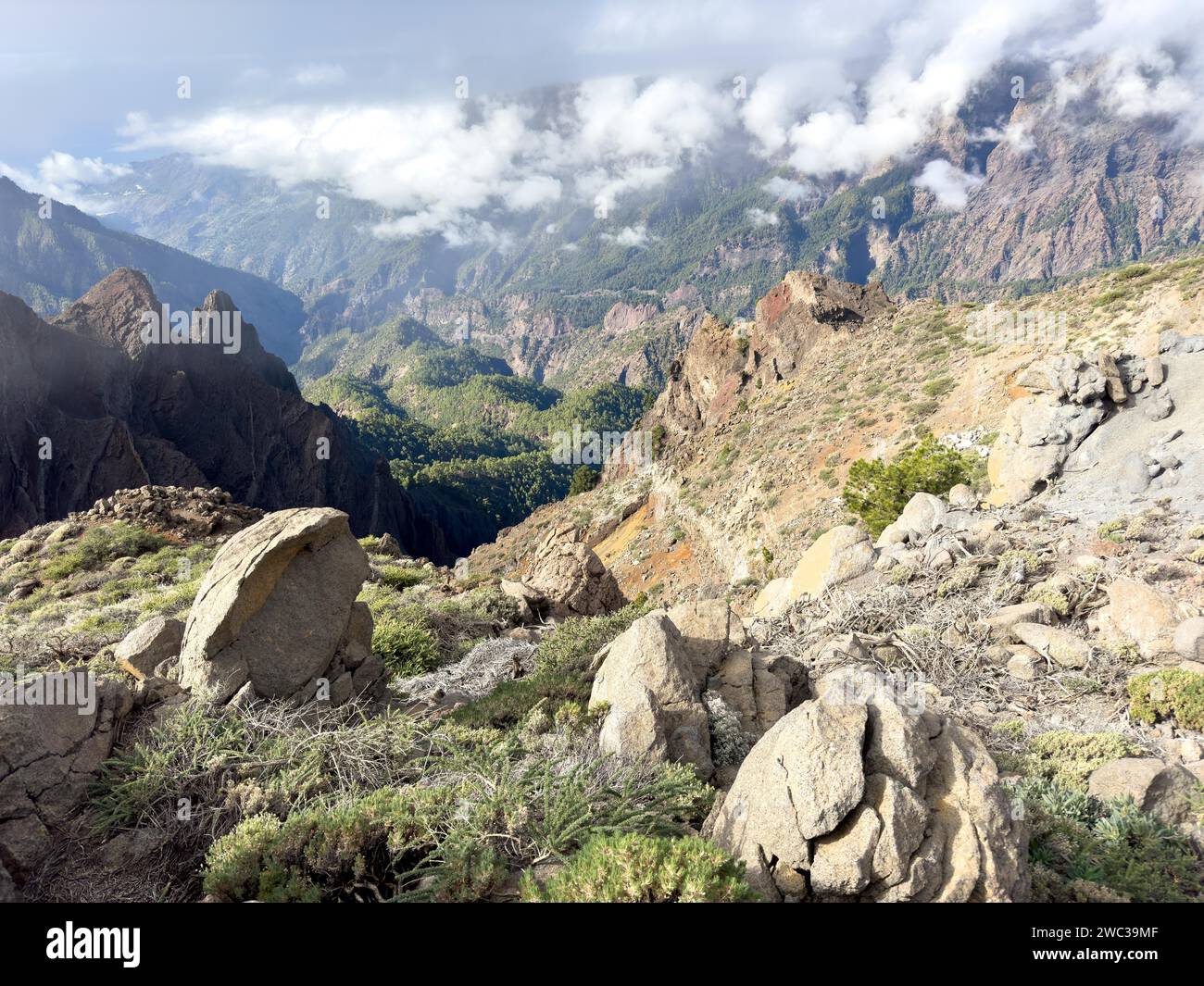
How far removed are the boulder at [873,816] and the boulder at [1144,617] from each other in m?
5.50

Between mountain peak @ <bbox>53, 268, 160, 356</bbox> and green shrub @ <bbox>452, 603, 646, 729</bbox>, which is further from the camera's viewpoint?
mountain peak @ <bbox>53, 268, 160, 356</bbox>

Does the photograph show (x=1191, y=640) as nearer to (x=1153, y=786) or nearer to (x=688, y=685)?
(x=1153, y=786)

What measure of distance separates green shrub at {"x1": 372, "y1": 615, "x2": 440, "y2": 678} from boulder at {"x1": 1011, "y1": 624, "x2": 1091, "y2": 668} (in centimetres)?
958

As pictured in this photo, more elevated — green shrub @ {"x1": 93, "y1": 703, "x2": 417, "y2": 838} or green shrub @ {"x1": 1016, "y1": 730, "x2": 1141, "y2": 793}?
green shrub @ {"x1": 93, "y1": 703, "x2": 417, "y2": 838}

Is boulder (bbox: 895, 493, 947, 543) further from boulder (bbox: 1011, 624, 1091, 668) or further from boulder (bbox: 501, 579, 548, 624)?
boulder (bbox: 501, 579, 548, 624)

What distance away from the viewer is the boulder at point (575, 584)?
16266mm

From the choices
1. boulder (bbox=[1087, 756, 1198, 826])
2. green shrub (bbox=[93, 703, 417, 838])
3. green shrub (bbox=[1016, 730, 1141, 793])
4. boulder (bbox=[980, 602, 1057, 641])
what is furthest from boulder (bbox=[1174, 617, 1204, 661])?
green shrub (bbox=[93, 703, 417, 838])

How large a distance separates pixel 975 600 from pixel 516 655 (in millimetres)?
7739

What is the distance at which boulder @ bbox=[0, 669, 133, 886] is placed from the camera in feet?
17.2

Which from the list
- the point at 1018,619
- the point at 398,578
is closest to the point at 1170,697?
the point at 1018,619

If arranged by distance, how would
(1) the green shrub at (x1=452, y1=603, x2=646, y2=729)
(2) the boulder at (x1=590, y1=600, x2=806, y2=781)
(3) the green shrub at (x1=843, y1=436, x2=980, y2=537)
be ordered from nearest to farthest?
(2) the boulder at (x1=590, y1=600, x2=806, y2=781)
(1) the green shrub at (x1=452, y1=603, x2=646, y2=729)
(3) the green shrub at (x1=843, y1=436, x2=980, y2=537)

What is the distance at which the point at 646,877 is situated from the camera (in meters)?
3.90
